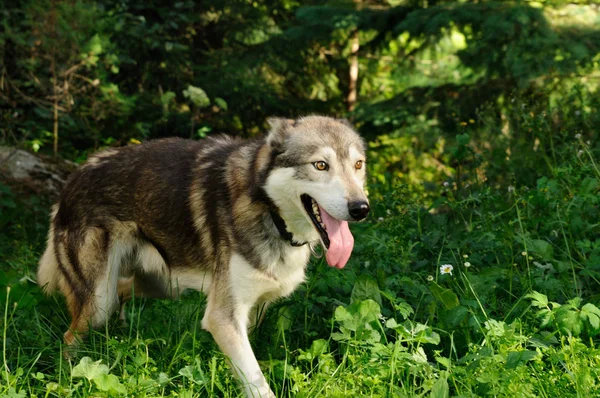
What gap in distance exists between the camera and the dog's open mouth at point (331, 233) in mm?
3645

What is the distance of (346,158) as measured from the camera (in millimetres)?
3762

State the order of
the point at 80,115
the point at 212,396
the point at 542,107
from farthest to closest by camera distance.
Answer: the point at 80,115, the point at 542,107, the point at 212,396

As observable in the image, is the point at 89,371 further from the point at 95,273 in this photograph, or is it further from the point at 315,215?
the point at 315,215

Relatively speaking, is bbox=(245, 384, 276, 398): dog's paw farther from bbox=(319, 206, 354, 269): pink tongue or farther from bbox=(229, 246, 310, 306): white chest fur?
bbox=(319, 206, 354, 269): pink tongue

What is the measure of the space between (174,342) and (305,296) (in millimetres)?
803

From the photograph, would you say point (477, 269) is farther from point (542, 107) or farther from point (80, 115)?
point (80, 115)

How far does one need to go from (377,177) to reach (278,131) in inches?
229

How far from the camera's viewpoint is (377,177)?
965 centimetres

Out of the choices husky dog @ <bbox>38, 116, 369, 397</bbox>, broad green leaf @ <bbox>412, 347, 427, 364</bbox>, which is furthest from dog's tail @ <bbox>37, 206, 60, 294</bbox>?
broad green leaf @ <bbox>412, 347, 427, 364</bbox>

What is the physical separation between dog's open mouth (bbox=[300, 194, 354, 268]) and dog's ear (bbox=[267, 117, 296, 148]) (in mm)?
361

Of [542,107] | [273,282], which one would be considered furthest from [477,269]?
[542,107]

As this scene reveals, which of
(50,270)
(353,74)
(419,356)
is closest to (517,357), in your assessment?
(419,356)

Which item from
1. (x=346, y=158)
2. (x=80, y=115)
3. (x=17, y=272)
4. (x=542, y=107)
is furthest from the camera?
(x=80, y=115)

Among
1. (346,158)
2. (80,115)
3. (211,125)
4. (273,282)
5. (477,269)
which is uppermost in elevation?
(346,158)
